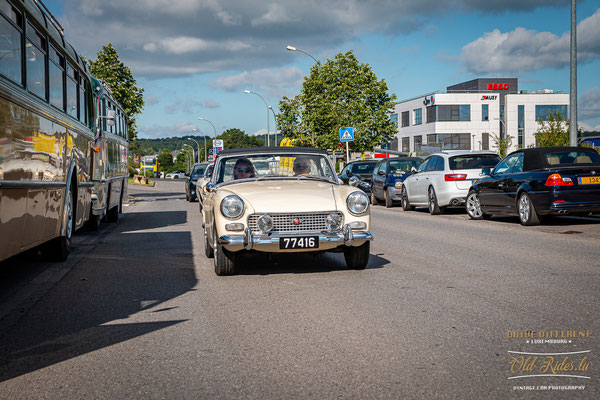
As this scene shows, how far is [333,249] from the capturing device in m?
7.61

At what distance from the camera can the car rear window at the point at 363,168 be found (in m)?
25.8

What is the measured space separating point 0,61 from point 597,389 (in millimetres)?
5377

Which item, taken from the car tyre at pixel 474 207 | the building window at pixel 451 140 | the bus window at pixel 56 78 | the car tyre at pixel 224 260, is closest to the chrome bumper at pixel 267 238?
the car tyre at pixel 224 260

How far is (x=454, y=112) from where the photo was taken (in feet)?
291

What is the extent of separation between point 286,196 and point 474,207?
30.1 feet

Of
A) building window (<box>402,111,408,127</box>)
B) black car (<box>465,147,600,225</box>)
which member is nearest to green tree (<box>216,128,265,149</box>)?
building window (<box>402,111,408,127</box>)

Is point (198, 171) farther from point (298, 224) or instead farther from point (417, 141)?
point (417, 141)

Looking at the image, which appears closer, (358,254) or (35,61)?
(35,61)

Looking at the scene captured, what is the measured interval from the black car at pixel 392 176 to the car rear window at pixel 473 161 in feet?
12.7

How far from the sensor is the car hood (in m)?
7.36

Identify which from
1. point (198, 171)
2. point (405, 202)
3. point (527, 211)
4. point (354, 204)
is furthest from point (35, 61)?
point (198, 171)

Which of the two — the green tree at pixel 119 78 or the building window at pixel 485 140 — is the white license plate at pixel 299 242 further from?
the building window at pixel 485 140

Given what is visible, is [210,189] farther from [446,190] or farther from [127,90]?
[127,90]

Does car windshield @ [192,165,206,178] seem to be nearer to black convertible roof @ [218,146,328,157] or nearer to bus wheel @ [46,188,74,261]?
bus wheel @ [46,188,74,261]
